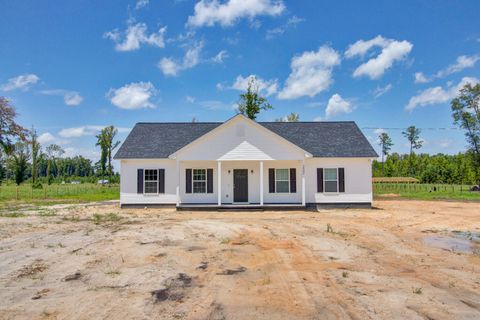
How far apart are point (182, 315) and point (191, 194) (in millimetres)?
14804

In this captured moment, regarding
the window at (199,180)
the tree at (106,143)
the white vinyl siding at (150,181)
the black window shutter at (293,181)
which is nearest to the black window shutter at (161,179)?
the white vinyl siding at (150,181)

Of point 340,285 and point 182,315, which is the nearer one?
point 182,315

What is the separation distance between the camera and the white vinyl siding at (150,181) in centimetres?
1936

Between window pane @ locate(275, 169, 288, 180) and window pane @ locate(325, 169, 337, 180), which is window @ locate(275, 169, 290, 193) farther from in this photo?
window pane @ locate(325, 169, 337, 180)

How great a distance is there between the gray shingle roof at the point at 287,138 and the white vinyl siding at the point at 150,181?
0.87 meters

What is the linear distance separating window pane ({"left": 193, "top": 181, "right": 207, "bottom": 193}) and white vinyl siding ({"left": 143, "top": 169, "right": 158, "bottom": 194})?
2180mm

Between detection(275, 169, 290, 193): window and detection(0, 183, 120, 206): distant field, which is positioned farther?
detection(0, 183, 120, 206): distant field

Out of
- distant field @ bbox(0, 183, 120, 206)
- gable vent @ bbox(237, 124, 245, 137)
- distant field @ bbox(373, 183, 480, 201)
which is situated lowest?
distant field @ bbox(373, 183, 480, 201)

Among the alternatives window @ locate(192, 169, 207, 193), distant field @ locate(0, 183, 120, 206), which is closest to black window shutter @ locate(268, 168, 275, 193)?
window @ locate(192, 169, 207, 193)

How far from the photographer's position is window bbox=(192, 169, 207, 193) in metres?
19.3

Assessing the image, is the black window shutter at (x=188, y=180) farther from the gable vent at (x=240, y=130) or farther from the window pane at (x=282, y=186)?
the window pane at (x=282, y=186)

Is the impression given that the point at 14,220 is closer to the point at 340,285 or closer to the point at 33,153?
the point at 340,285

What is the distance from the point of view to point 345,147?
19.9 meters

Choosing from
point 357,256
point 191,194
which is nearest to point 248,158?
point 191,194
